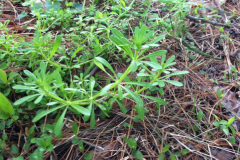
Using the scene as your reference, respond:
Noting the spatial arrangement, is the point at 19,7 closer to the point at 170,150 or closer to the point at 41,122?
the point at 41,122

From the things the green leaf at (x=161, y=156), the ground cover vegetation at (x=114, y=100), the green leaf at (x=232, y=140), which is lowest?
the green leaf at (x=232, y=140)

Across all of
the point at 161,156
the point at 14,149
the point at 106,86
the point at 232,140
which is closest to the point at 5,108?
the point at 14,149

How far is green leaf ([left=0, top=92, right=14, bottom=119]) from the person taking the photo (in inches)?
53.3

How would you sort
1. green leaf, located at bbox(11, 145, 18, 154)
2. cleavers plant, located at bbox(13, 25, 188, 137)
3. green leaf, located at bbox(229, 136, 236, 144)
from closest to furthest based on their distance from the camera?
cleavers plant, located at bbox(13, 25, 188, 137) < green leaf, located at bbox(11, 145, 18, 154) < green leaf, located at bbox(229, 136, 236, 144)

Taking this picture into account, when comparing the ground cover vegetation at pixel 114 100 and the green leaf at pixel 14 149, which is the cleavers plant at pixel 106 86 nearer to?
the ground cover vegetation at pixel 114 100

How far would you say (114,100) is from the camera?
1.46 meters

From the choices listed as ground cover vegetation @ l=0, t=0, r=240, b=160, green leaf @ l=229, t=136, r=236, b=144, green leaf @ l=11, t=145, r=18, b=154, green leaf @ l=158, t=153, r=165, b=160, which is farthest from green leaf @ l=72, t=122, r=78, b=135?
green leaf @ l=229, t=136, r=236, b=144

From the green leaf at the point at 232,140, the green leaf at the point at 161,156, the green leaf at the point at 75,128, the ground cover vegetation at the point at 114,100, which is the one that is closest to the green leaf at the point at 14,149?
the ground cover vegetation at the point at 114,100

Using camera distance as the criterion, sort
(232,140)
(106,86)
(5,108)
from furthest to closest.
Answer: (232,140)
(5,108)
(106,86)

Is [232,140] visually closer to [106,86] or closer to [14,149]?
[106,86]

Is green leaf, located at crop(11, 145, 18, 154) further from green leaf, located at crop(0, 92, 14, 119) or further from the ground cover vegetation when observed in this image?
green leaf, located at crop(0, 92, 14, 119)

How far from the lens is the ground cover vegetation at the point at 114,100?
52.7 inches

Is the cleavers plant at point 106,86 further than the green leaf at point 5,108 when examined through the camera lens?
No

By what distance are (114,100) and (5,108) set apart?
0.87 m
